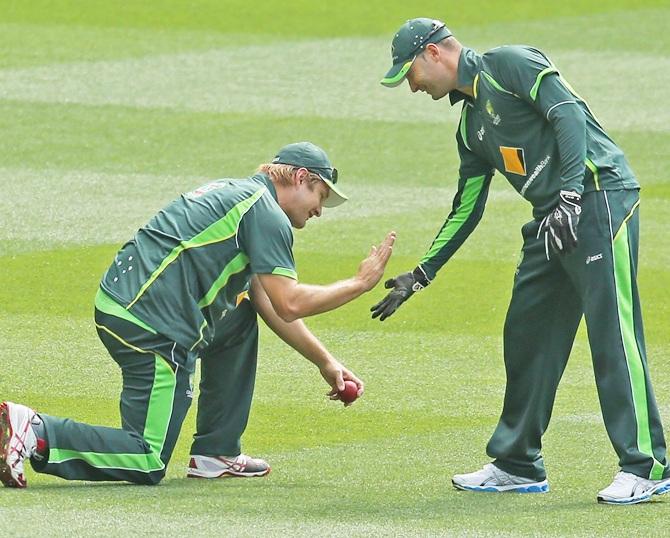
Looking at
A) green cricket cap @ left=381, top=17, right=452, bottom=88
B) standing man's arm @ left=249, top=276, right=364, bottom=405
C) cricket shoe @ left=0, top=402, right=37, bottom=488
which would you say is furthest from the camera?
standing man's arm @ left=249, top=276, right=364, bottom=405

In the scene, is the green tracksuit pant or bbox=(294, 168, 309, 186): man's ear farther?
bbox=(294, 168, 309, 186): man's ear

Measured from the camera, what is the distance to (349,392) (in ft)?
24.1

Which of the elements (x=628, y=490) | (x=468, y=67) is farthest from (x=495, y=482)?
(x=468, y=67)

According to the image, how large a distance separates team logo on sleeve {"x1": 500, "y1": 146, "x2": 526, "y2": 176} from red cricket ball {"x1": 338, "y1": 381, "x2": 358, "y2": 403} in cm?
127

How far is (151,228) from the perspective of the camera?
23.2ft

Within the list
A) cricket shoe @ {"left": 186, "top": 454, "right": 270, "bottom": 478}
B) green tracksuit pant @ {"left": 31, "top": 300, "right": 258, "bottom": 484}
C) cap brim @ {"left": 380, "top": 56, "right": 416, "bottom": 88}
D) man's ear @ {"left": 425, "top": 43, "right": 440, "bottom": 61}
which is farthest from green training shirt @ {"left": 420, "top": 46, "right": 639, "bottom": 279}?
cricket shoe @ {"left": 186, "top": 454, "right": 270, "bottom": 478}

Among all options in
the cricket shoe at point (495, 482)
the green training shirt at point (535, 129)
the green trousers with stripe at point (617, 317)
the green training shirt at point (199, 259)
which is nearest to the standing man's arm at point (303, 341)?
the green training shirt at point (199, 259)

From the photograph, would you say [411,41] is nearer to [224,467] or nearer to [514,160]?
[514,160]

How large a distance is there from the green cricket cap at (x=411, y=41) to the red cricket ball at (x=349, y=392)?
143 cm

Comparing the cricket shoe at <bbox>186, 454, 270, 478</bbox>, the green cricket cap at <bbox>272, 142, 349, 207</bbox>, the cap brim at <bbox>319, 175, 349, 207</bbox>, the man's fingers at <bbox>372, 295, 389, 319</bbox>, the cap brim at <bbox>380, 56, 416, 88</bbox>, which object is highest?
the cap brim at <bbox>380, 56, 416, 88</bbox>

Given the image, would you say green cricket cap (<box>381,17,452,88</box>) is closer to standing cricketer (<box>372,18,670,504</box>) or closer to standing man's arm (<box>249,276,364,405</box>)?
standing cricketer (<box>372,18,670,504</box>)

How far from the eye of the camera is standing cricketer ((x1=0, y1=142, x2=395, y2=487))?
683 centimetres

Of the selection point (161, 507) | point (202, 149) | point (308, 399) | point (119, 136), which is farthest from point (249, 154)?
point (161, 507)

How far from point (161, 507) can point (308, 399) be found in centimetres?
256
